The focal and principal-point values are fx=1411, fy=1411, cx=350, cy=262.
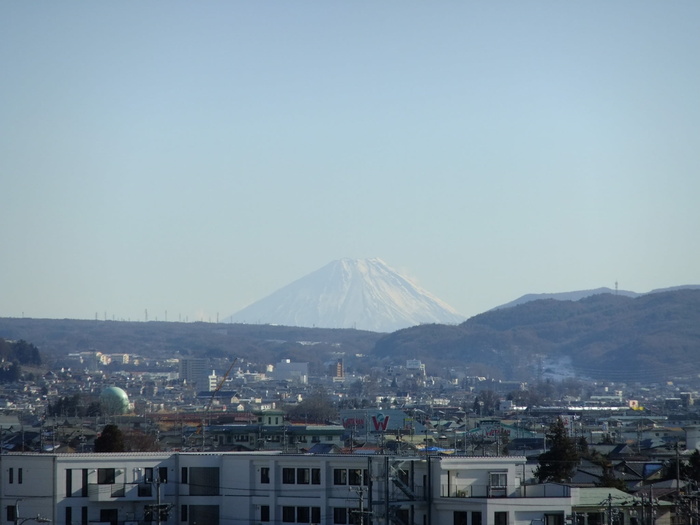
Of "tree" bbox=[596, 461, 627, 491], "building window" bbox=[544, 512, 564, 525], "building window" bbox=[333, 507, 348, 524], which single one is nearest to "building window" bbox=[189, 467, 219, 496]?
"building window" bbox=[333, 507, 348, 524]

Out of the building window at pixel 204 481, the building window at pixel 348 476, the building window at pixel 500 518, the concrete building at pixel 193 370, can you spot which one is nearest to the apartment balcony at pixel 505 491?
the building window at pixel 500 518

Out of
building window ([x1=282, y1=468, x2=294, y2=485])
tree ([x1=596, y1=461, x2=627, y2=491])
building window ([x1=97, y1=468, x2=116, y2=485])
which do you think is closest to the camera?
building window ([x1=282, y1=468, x2=294, y2=485])

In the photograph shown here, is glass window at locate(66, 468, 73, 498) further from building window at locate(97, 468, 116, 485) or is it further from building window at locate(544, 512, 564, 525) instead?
building window at locate(544, 512, 564, 525)

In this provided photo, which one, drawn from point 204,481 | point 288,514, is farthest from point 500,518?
point 204,481

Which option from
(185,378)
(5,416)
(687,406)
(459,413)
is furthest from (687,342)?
(5,416)

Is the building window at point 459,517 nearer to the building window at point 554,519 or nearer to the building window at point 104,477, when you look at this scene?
the building window at point 554,519

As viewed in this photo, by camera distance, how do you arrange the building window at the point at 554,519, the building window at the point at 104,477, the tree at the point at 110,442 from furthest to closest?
1. the tree at the point at 110,442
2. the building window at the point at 104,477
3. the building window at the point at 554,519
